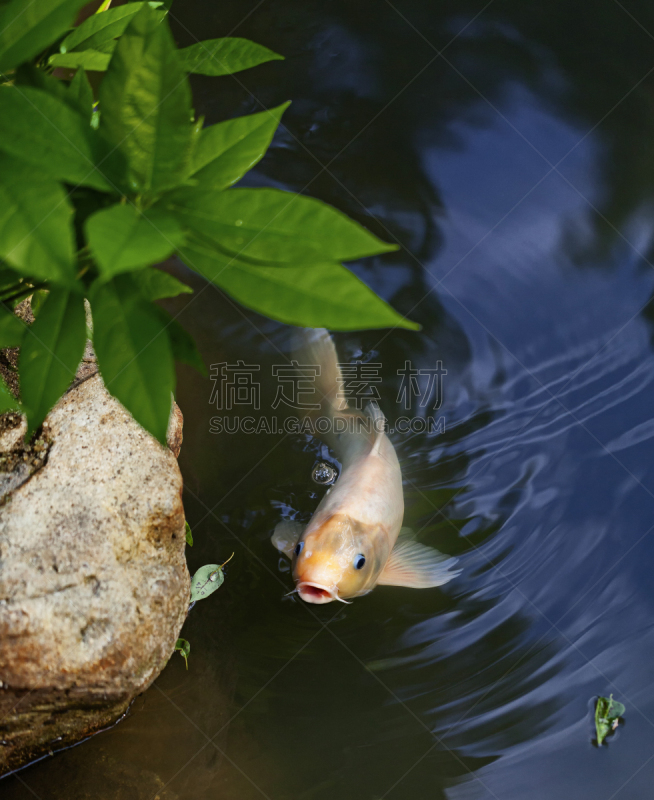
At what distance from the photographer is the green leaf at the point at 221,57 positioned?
1.87 metres

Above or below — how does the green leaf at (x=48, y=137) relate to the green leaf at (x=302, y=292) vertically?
above

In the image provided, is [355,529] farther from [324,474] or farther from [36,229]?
[36,229]

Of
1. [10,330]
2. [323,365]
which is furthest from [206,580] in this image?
[10,330]

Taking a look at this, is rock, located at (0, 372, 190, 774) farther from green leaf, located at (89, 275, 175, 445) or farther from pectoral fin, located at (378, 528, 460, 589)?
green leaf, located at (89, 275, 175, 445)

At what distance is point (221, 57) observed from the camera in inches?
75.1

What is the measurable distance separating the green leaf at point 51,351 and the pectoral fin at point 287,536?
211cm

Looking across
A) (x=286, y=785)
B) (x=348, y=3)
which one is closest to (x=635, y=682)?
(x=286, y=785)

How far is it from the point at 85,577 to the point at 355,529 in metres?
1.43

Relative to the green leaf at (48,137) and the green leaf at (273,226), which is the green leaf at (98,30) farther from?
the green leaf at (273,226)

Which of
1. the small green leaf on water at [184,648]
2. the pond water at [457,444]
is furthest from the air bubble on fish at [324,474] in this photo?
the small green leaf on water at [184,648]

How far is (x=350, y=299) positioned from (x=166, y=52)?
671mm

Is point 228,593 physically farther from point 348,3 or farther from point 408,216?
point 348,3

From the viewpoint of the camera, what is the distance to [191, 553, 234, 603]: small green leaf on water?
10.5 feet

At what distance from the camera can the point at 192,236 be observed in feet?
4.01
